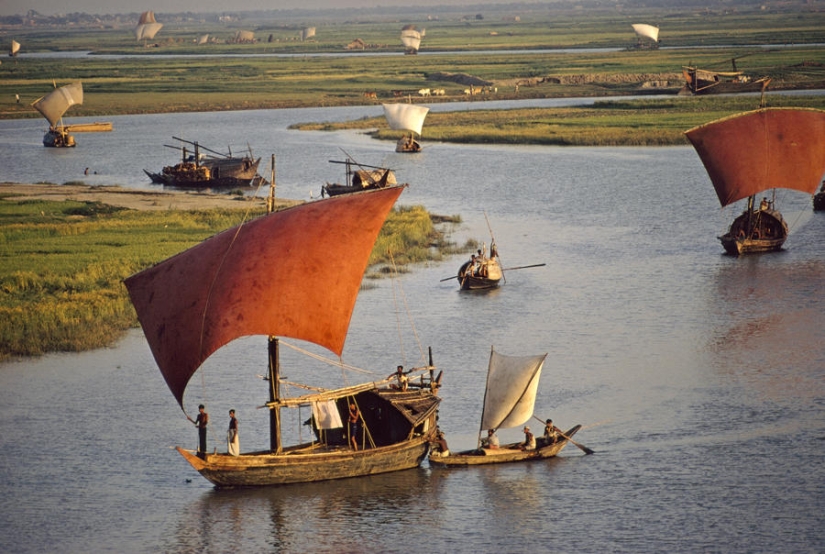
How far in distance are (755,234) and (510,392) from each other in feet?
87.0

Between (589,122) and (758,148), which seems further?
(589,122)

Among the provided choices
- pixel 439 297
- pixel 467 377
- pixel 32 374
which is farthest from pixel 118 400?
pixel 439 297

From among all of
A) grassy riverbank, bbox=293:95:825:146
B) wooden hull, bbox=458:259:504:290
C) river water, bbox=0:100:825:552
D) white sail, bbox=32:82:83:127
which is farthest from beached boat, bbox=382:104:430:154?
wooden hull, bbox=458:259:504:290

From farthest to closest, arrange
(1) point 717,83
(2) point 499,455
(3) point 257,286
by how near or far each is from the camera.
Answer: (1) point 717,83, (3) point 257,286, (2) point 499,455

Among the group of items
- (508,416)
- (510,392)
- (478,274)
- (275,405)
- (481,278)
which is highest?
(478,274)

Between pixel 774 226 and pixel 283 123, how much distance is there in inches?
2803

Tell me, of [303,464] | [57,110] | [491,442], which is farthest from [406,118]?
[303,464]

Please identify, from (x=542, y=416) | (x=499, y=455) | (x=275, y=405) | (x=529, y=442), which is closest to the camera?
(x=275, y=405)

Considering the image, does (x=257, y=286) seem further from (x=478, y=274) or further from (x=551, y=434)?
(x=478, y=274)

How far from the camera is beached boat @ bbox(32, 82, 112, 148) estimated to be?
4080 inches

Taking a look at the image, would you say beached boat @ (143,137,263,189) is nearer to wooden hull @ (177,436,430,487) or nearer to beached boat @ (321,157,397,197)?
beached boat @ (321,157,397,197)

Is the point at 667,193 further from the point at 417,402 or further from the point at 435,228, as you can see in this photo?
the point at 417,402

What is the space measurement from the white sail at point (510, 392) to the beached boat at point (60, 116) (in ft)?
261

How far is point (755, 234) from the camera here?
53.8 meters
